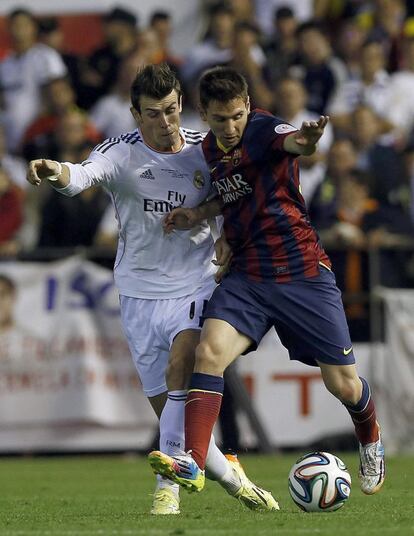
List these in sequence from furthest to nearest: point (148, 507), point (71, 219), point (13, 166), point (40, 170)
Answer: point (13, 166) < point (71, 219) < point (148, 507) < point (40, 170)

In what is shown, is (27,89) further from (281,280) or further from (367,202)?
(281,280)

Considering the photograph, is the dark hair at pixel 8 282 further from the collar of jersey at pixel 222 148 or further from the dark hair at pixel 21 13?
the collar of jersey at pixel 222 148

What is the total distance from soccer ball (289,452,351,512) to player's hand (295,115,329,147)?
1942mm

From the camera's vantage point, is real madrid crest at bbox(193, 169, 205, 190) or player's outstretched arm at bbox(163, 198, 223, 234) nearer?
player's outstretched arm at bbox(163, 198, 223, 234)

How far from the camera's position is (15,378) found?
46.1 ft

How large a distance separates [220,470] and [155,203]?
1670 millimetres

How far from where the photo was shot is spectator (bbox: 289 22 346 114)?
55.4ft

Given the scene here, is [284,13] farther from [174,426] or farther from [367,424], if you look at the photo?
[174,426]

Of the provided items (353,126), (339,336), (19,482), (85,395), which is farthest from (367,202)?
(339,336)

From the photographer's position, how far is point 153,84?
26.0ft

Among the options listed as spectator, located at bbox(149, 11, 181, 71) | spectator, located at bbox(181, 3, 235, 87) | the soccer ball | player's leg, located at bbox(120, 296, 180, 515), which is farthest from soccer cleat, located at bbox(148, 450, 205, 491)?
spectator, located at bbox(149, 11, 181, 71)

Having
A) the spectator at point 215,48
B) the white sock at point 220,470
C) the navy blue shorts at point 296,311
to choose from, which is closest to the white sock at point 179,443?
the white sock at point 220,470

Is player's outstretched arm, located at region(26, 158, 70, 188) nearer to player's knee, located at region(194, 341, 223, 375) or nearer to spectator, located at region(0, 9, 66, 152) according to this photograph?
player's knee, located at region(194, 341, 223, 375)

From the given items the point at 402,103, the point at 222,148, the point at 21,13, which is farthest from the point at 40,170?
the point at 21,13
